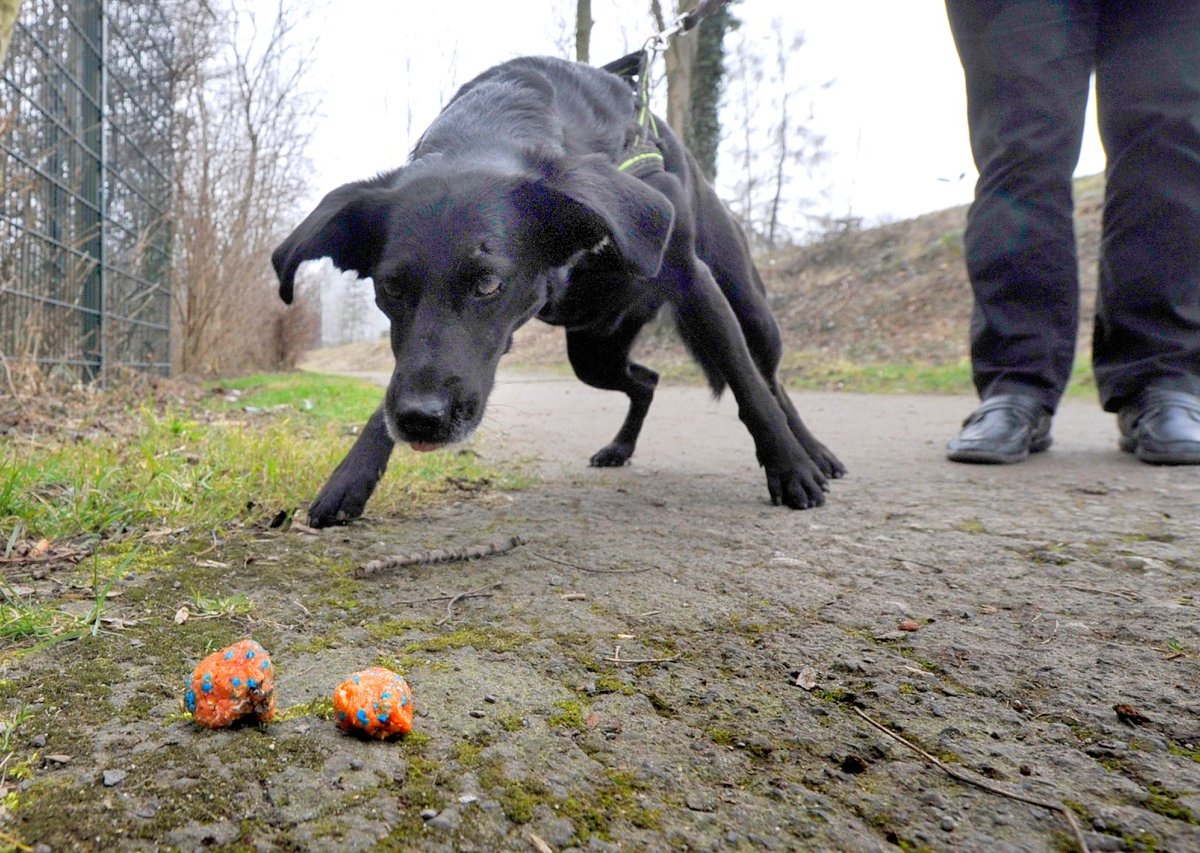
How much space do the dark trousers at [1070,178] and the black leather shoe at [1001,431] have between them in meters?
0.07

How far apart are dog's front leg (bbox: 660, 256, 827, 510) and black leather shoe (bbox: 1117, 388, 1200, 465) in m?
1.36

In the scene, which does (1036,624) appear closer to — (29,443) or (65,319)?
(29,443)

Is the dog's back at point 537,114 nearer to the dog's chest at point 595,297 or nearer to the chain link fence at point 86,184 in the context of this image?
the dog's chest at point 595,297

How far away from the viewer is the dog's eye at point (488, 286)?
6.70 ft

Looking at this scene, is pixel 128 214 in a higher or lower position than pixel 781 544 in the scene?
higher

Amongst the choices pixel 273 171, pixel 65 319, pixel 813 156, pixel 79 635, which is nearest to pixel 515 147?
pixel 79 635

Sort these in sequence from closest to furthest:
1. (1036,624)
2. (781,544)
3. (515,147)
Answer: (1036,624) → (781,544) → (515,147)

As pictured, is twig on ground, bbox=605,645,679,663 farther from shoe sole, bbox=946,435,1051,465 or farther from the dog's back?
shoe sole, bbox=946,435,1051,465

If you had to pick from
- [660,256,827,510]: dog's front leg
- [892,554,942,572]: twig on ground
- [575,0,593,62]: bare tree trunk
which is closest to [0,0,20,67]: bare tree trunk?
[660,256,827,510]: dog's front leg

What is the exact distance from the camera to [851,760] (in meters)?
0.95

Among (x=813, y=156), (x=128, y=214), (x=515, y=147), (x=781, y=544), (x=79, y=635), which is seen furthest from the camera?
(x=813, y=156)

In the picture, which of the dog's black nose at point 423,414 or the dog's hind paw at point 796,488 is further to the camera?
the dog's hind paw at point 796,488

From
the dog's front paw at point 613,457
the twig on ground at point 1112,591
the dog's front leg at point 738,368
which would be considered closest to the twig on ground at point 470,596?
the twig on ground at point 1112,591

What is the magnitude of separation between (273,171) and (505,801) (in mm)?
14850
